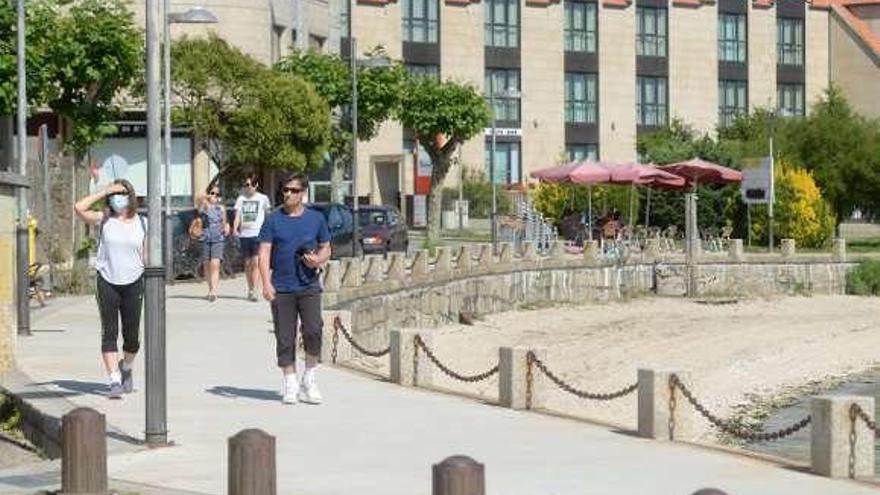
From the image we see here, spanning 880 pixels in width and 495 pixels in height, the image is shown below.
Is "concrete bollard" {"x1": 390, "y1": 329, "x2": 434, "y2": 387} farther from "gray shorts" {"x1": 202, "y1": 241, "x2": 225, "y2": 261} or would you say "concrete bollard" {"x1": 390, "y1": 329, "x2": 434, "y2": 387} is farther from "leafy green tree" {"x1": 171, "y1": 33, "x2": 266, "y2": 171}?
"leafy green tree" {"x1": 171, "y1": 33, "x2": 266, "y2": 171}

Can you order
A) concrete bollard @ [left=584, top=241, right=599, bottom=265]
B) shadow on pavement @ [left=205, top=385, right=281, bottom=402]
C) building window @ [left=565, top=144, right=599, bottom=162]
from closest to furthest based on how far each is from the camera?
shadow on pavement @ [left=205, top=385, right=281, bottom=402]
concrete bollard @ [left=584, top=241, right=599, bottom=265]
building window @ [left=565, top=144, right=599, bottom=162]

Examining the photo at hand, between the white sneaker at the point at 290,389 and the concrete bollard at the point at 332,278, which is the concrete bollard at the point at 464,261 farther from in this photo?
the white sneaker at the point at 290,389

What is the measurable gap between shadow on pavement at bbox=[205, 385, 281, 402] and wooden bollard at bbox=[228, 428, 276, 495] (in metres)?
7.24

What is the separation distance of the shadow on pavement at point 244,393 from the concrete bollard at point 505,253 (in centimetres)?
3491

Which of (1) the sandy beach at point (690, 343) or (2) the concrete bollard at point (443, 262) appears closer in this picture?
(1) the sandy beach at point (690, 343)

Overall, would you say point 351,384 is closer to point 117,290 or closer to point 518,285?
point 117,290

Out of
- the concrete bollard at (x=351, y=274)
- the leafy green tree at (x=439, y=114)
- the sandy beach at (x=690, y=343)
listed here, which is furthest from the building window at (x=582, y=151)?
the concrete bollard at (x=351, y=274)

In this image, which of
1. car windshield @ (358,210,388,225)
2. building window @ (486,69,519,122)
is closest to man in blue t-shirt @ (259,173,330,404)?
car windshield @ (358,210,388,225)

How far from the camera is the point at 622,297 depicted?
61031 millimetres

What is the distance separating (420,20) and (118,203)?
6997cm

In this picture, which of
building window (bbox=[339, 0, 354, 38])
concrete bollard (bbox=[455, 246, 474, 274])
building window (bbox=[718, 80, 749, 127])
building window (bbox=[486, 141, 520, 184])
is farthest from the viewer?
building window (bbox=[718, 80, 749, 127])

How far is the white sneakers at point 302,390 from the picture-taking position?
719 inches

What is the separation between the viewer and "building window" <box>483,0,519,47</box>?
88750 mm

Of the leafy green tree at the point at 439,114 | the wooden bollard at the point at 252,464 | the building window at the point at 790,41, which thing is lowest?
the wooden bollard at the point at 252,464
